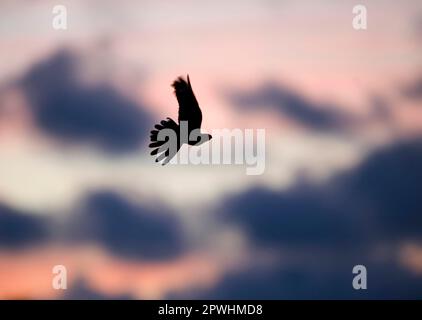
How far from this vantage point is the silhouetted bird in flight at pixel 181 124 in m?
23.9

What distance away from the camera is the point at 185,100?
2397 centimetres

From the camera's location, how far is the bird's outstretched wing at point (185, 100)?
23.8 meters

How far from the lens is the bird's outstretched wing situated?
23.8 m

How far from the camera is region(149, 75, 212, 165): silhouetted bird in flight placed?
2389 centimetres

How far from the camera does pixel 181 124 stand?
2486 centimetres

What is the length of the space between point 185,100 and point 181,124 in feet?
3.52
